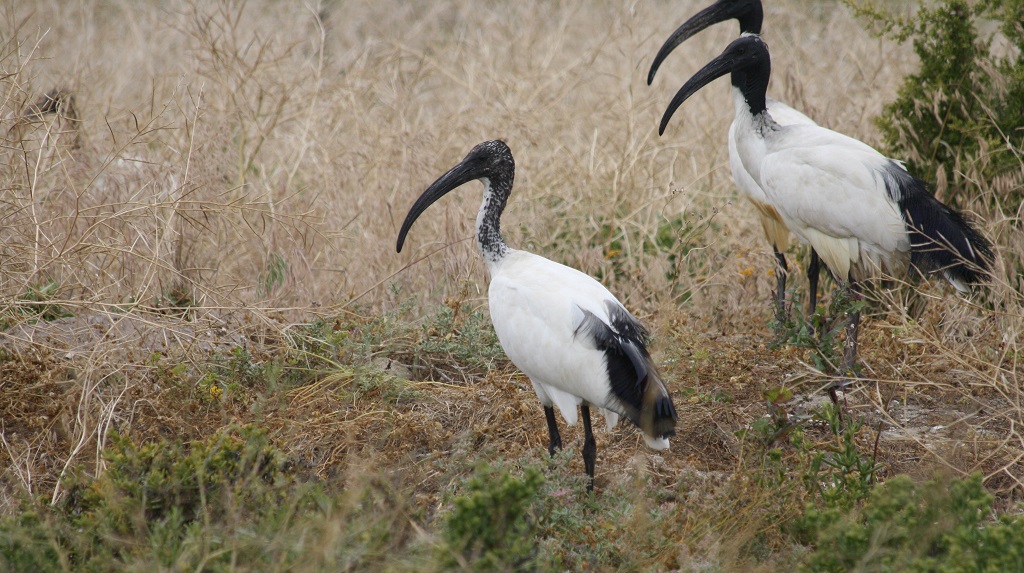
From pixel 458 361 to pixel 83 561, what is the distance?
2.43m

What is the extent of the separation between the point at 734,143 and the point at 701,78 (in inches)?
27.0

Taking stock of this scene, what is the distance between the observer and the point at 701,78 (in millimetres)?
5598

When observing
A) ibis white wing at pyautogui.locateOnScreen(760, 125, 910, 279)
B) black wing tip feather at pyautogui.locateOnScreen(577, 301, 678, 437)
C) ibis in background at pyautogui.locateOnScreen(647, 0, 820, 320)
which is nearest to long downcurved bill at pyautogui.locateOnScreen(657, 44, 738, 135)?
ibis in background at pyautogui.locateOnScreen(647, 0, 820, 320)

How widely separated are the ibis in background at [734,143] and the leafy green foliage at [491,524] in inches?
124

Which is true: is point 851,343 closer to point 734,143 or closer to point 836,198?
point 836,198

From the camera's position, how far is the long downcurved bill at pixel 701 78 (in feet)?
18.2

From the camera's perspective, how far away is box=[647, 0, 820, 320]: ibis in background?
6.04 metres

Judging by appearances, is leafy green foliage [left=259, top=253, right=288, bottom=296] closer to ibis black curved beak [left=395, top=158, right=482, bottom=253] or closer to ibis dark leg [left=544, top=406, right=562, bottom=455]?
ibis black curved beak [left=395, top=158, right=482, bottom=253]

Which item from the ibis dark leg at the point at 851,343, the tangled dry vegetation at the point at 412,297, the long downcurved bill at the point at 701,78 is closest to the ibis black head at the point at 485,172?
the tangled dry vegetation at the point at 412,297

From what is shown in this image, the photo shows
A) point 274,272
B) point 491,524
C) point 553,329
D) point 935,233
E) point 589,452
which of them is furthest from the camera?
point 274,272

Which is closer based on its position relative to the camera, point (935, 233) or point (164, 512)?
point (164, 512)

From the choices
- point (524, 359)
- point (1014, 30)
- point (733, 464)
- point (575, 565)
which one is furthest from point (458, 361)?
point (1014, 30)

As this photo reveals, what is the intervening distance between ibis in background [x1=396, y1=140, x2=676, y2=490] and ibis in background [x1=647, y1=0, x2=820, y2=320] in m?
1.99

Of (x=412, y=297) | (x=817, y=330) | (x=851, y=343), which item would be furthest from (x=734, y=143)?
(x=412, y=297)
